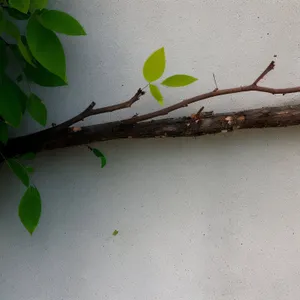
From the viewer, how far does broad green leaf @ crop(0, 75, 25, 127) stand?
2.24 feet

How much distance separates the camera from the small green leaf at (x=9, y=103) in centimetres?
68

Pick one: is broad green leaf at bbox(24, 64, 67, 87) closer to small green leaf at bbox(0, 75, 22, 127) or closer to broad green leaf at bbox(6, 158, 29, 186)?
small green leaf at bbox(0, 75, 22, 127)

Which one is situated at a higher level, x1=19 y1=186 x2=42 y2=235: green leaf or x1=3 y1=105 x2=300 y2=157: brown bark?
x1=3 y1=105 x2=300 y2=157: brown bark

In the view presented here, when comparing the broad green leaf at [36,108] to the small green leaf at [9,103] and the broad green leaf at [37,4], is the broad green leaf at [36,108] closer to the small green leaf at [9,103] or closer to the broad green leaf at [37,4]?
the small green leaf at [9,103]

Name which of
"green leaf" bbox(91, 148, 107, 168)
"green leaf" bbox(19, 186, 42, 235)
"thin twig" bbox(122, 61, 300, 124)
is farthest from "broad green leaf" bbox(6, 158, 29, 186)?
"thin twig" bbox(122, 61, 300, 124)

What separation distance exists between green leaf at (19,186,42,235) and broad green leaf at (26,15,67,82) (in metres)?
0.25

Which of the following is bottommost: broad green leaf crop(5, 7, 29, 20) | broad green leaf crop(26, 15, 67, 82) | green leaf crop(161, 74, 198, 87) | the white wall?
the white wall

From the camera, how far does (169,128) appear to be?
73 cm

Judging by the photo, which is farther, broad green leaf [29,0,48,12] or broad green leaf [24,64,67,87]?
broad green leaf [24,64,67,87]

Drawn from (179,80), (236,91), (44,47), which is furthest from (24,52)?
(236,91)

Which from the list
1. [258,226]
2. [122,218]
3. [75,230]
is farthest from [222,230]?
[75,230]

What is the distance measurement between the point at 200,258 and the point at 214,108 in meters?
0.31

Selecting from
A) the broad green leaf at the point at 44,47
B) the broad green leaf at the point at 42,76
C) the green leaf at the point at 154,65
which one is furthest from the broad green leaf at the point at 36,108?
the green leaf at the point at 154,65

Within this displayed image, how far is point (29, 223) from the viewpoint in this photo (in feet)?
2.32
